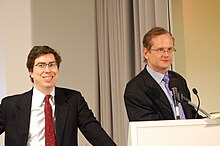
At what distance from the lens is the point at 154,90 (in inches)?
93.7

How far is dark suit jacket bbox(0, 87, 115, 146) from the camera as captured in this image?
2.38 metres

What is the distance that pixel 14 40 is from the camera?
150 inches

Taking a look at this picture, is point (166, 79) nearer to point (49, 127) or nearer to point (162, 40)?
point (162, 40)

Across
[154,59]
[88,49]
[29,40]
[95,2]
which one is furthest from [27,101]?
[95,2]

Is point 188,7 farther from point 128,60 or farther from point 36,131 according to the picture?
point 36,131

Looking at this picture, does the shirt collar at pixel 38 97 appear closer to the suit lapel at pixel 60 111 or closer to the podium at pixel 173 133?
the suit lapel at pixel 60 111

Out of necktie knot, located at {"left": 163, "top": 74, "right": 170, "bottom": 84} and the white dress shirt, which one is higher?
necktie knot, located at {"left": 163, "top": 74, "right": 170, "bottom": 84}

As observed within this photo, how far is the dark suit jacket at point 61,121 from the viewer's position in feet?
7.82

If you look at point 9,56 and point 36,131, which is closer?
point 36,131

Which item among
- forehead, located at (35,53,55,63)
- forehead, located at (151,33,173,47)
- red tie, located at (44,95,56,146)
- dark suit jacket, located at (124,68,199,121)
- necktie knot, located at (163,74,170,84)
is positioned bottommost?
red tie, located at (44,95,56,146)

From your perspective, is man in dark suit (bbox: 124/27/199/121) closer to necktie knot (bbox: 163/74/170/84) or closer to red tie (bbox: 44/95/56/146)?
necktie knot (bbox: 163/74/170/84)

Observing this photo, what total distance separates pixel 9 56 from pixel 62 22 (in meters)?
0.57

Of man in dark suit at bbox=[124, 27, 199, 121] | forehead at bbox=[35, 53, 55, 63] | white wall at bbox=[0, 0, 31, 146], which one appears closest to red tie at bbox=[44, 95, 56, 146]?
forehead at bbox=[35, 53, 55, 63]

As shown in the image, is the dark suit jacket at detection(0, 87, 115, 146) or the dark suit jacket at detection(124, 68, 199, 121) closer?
the dark suit jacket at detection(124, 68, 199, 121)
